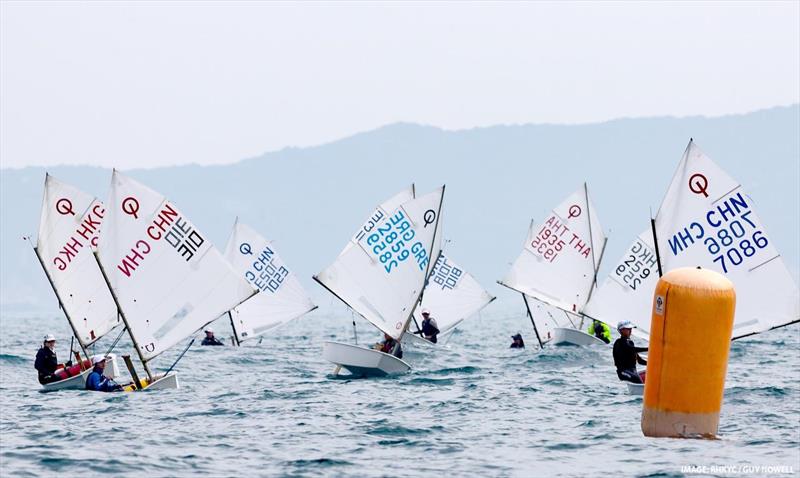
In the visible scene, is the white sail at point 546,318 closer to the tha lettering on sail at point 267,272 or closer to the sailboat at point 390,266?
the tha lettering on sail at point 267,272

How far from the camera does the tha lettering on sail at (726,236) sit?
24750 mm

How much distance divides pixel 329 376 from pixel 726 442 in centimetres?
1436

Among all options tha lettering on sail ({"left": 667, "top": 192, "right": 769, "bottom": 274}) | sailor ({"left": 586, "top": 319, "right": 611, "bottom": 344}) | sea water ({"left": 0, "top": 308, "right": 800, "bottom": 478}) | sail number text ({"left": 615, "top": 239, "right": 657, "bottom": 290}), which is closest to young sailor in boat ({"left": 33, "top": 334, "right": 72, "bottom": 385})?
sea water ({"left": 0, "top": 308, "right": 800, "bottom": 478})

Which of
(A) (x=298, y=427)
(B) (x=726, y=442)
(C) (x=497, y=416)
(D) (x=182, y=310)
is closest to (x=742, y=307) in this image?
(C) (x=497, y=416)

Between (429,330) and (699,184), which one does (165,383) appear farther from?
(429,330)

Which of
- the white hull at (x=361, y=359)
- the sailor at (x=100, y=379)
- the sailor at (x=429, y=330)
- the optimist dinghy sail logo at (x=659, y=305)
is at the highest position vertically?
the optimist dinghy sail logo at (x=659, y=305)

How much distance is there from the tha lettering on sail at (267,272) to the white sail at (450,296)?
214 inches

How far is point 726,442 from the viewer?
57.1 ft

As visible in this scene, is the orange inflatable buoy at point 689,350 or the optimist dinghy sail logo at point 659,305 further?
the optimist dinghy sail logo at point 659,305

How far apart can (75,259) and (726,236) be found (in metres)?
15.2

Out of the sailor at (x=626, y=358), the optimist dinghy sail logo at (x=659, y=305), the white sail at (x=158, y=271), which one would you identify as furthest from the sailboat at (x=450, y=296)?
the optimist dinghy sail logo at (x=659, y=305)

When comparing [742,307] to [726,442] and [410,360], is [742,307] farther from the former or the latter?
[410,360]

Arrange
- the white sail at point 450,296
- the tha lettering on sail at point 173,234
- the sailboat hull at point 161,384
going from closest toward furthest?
the sailboat hull at point 161,384 < the tha lettering on sail at point 173,234 < the white sail at point 450,296

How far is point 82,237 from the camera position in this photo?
1214 inches
